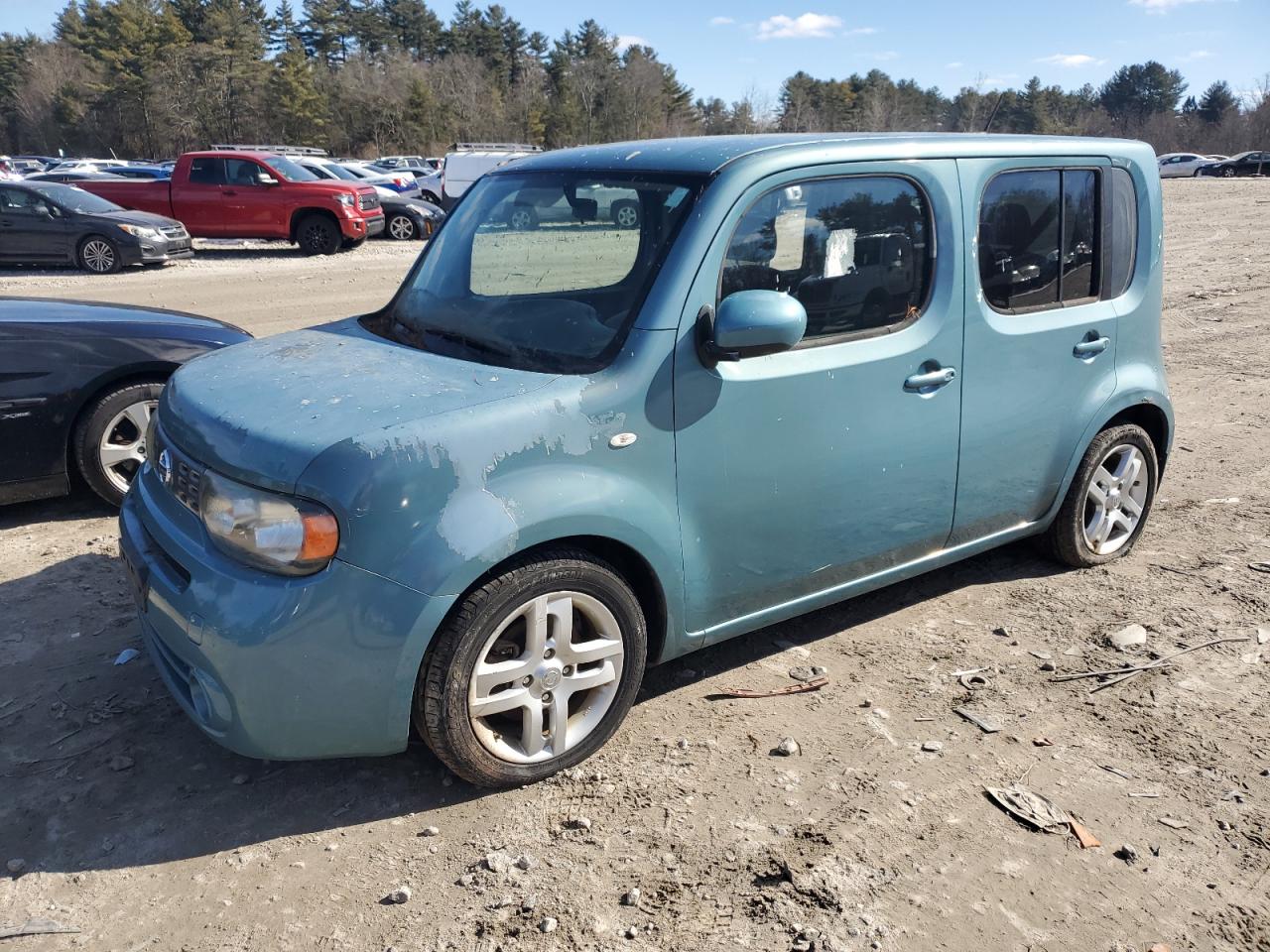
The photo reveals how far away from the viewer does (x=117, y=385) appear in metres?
5.29

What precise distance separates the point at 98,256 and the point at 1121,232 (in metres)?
16.7

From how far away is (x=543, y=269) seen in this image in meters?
3.78

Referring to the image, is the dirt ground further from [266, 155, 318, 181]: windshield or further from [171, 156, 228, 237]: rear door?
[171, 156, 228, 237]: rear door

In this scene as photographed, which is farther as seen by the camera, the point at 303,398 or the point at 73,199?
the point at 73,199

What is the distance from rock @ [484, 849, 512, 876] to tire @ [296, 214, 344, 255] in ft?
60.5

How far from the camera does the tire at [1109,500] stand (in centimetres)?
459

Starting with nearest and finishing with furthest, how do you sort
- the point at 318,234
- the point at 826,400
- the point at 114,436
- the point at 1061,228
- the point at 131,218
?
the point at 826,400 < the point at 1061,228 < the point at 114,436 < the point at 131,218 < the point at 318,234

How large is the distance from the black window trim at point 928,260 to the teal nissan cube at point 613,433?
1 cm

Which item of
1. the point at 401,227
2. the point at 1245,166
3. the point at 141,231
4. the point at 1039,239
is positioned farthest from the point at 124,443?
the point at 1245,166

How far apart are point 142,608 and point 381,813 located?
0.98m

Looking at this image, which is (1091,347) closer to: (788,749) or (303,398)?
(788,749)

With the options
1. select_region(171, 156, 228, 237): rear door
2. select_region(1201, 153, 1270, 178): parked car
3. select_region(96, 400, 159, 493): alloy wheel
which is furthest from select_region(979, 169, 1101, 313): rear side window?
select_region(1201, 153, 1270, 178): parked car

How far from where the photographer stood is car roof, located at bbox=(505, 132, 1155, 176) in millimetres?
3432

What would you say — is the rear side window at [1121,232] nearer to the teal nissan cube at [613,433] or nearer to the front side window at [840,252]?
the teal nissan cube at [613,433]
